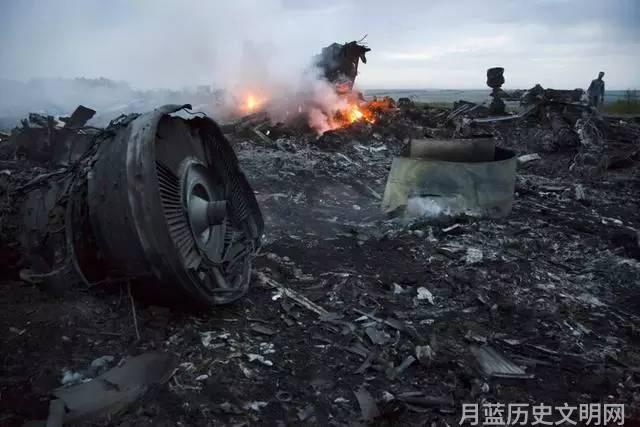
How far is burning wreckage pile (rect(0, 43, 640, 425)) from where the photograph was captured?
307 cm

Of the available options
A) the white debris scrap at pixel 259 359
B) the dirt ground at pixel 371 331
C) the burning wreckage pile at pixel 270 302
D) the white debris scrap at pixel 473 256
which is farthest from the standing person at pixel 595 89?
the white debris scrap at pixel 259 359

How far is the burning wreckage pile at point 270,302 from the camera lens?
3066 millimetres

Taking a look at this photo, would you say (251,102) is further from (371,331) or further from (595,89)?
(371,331)

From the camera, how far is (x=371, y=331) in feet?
12.9

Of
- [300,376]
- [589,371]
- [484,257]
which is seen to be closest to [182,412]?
[300,376]

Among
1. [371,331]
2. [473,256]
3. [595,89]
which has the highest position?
[595,89]

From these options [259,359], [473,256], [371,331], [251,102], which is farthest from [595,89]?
[259,359]

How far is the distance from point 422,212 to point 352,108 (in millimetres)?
9993

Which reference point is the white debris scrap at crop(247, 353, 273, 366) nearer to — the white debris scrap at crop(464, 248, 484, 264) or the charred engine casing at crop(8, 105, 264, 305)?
the charred engine casing at crop(8, 105, 264, 305)

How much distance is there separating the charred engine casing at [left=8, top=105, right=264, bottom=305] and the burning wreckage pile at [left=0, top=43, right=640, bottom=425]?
2cm

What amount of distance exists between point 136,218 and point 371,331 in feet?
7.16

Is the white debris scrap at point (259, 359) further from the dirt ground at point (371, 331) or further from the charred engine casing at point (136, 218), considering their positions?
the charred engine casing at point (136, 218)

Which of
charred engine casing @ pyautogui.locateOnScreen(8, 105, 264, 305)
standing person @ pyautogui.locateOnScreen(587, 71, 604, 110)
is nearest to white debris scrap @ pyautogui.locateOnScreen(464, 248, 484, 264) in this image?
charred engine casing @ pyautogui.locateOnScreen(8, 105, 264, 305)

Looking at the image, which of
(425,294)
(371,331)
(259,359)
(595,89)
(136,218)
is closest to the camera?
(136,218)
